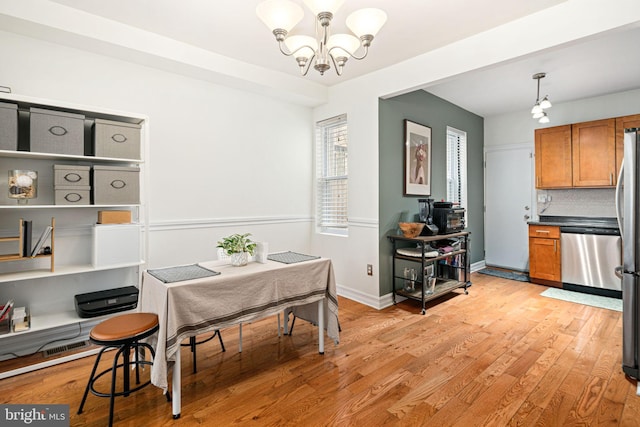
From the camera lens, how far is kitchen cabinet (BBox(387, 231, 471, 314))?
368 centimetres

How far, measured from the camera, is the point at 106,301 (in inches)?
103

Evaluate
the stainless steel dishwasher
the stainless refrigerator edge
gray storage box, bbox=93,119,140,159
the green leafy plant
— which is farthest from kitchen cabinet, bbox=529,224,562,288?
gray storage box, bbox=93,119,140,159

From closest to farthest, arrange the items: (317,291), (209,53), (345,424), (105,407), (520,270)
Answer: (345,424) < (105,407) < (317,291) < (209,53) < (520,270)

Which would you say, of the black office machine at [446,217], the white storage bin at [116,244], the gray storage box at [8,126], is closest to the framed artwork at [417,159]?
the black office machine at [446,217]

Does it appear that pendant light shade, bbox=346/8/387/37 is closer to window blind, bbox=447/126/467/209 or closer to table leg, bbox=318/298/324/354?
table leg, bbox=318/298/324/354

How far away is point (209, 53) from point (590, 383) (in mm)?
4180

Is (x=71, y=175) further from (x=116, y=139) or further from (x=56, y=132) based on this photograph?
(x=116, y=139)

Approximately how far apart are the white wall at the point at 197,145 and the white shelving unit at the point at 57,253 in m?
0.28

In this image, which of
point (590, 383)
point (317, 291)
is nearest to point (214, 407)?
point (317, 291)

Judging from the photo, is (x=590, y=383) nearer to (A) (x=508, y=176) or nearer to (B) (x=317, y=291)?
(B) (x=317, y=291)

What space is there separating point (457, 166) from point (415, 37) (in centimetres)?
279

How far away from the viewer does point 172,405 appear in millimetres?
1921

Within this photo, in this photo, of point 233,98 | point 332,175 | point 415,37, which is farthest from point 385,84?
point 233,98

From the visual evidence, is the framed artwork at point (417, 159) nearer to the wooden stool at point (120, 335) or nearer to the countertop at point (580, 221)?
the countertop at point (580, 221)
